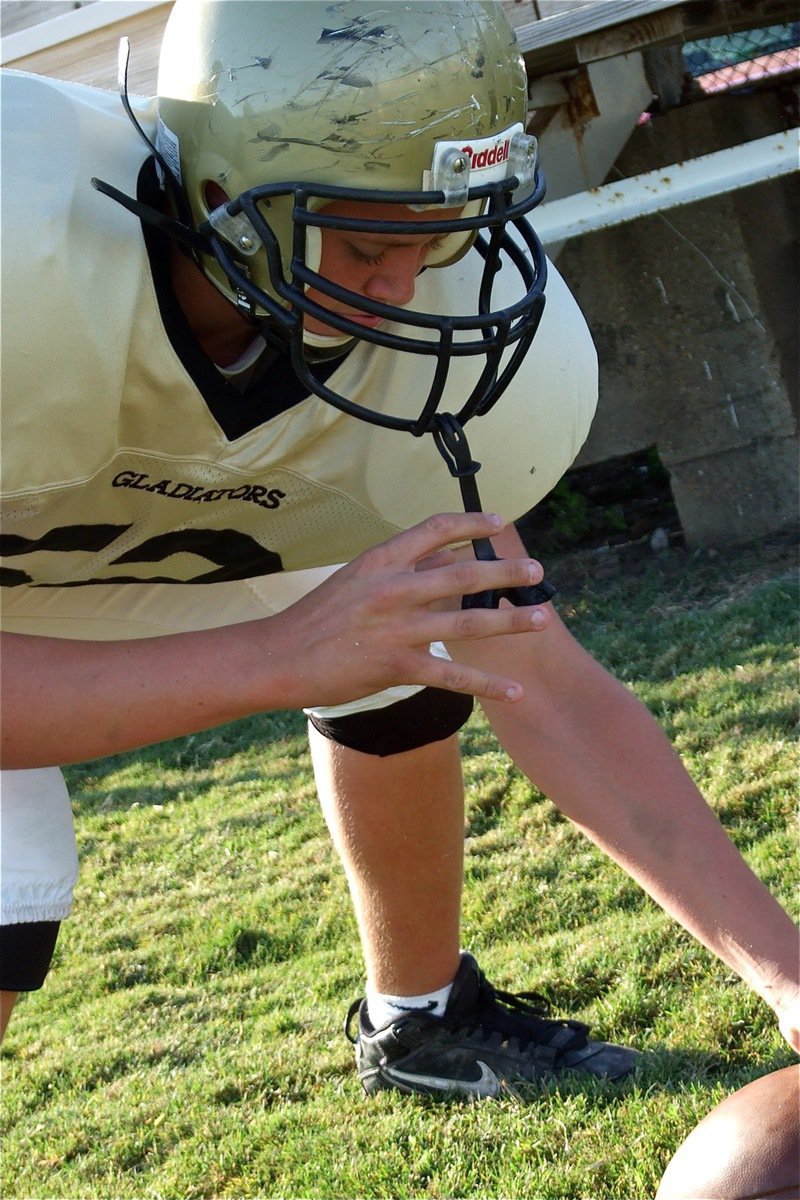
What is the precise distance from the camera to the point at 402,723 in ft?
8.15

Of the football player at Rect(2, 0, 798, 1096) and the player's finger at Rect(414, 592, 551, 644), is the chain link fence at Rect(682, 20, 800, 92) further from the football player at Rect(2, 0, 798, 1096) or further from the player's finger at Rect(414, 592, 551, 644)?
the player's finger at Rect(414, 592, 551, 644)

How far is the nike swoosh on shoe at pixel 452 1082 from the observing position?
2533mm

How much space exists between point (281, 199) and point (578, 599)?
340 centimetres

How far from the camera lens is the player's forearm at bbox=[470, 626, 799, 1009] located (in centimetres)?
202

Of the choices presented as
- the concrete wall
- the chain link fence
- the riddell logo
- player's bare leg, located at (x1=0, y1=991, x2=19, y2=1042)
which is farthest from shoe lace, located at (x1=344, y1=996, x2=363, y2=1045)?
the chain link fence

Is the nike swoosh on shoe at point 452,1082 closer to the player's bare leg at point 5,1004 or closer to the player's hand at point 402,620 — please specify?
the player's bare leg at point 5,1004

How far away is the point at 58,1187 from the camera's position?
8.37 ft

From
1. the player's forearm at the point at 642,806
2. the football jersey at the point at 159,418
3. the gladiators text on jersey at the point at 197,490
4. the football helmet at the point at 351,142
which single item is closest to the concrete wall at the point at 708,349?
the football jersey at the point at 159,418

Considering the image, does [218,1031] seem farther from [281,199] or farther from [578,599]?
[578,599]

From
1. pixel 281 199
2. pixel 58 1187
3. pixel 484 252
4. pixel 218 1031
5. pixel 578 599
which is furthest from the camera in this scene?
pixel 578 599

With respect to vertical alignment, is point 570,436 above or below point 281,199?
below

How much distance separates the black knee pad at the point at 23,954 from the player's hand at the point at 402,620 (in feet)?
3.12

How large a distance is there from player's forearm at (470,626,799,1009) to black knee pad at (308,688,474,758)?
0.65ft

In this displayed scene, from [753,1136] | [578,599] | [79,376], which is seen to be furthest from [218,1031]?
[578,599]
